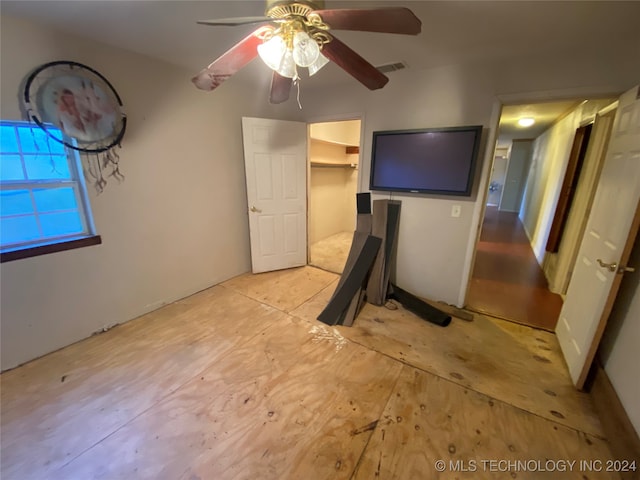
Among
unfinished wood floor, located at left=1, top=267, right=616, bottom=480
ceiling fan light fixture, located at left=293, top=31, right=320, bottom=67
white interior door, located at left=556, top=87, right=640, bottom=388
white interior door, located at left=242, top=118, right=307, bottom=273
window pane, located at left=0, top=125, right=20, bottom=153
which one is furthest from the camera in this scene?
white interior door, located at left=242, top=118, right=307, bottom=273

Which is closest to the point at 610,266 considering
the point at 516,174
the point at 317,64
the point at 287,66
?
the point at 317,64

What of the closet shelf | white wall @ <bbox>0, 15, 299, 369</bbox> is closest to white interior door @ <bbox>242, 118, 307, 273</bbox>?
white wall @ <bbox>0, 15, 299, 369</bbox>

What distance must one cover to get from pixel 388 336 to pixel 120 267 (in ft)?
8.30

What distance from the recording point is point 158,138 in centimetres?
247

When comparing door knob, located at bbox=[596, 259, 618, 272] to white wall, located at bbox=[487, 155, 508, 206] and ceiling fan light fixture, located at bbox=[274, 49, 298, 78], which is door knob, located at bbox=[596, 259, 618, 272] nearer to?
ceiling fan light fixture, located at bbox=[274, 49, 298, 78]

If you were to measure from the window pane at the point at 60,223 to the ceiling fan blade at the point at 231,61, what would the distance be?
1627 millimetres

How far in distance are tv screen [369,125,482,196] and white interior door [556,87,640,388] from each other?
86cm

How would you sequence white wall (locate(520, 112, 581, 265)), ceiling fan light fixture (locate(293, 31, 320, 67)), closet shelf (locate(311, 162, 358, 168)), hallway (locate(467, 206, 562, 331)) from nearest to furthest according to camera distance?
ceiling fan light fixture (locate(293, 31, 320, 67)) → hallway (locate(467, 206, 562, 331)) → white wall (locate(520, 112, 581, 265)) → closet shelf (locate(311, 162, 358, 168))

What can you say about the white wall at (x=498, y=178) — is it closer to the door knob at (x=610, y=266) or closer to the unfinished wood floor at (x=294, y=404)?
the unfinished wood floor at (x=294, y=404)

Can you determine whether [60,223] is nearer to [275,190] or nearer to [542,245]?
[275,190]

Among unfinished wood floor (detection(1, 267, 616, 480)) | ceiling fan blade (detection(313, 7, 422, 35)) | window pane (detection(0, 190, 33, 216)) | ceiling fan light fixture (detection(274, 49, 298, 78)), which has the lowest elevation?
unfinished wood floor (detection(1, 267, 616, 480))

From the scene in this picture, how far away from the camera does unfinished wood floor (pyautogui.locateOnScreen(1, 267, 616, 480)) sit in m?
1.35

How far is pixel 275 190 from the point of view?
3438mm

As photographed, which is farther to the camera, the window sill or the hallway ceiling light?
the hallway ceiling light
